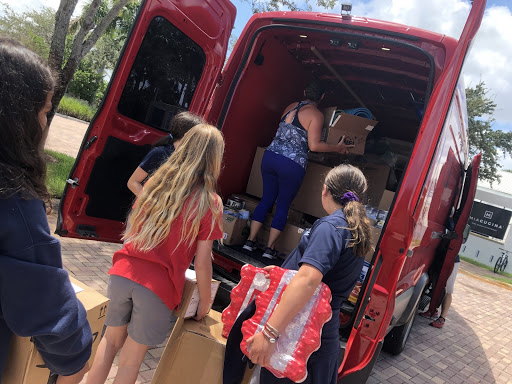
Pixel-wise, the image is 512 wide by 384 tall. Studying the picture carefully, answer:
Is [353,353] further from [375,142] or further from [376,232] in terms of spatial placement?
[375,142]

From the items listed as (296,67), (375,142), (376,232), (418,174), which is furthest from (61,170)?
(418,174)

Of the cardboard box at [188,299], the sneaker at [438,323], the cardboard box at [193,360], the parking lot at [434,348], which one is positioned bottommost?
the parking lot at [434,348]

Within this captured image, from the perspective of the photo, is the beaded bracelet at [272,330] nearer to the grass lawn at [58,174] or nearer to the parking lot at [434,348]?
the parking lot at [434,348]

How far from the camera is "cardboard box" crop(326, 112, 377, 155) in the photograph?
4055mm

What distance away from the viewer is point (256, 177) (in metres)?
4.69

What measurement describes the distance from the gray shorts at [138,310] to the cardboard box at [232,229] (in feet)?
5.87

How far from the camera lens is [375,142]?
5.20 metres

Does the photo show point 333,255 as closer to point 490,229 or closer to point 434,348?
point 434,348

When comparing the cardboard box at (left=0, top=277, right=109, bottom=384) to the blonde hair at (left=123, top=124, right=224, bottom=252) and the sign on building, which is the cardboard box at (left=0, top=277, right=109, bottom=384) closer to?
the blonde hair at (left=123, top=124, right=224, bottom=252)

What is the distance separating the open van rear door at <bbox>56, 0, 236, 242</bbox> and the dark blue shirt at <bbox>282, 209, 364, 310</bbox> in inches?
78.8

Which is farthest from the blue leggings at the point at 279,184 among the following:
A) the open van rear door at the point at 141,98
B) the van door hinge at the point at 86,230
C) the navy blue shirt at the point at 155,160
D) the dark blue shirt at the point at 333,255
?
the dark blue shirt at the point at 333,255

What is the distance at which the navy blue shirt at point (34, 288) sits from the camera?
0.97 metres

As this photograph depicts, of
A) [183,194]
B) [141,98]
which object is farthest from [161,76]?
[183,194]

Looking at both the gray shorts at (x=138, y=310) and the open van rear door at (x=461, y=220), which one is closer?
the gray shorts at (x=138, y=310)
